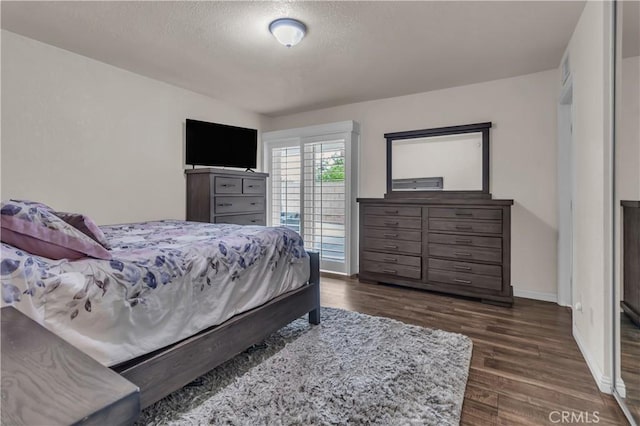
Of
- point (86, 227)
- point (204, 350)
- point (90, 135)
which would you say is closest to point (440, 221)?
point (204, 350)

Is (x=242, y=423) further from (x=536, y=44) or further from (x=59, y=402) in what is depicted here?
(x=536, y=44)

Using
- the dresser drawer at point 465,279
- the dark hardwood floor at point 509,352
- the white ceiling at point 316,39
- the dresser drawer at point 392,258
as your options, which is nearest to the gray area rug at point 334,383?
the dark hardwood floor at point 509,352

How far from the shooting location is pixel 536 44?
2.71 m

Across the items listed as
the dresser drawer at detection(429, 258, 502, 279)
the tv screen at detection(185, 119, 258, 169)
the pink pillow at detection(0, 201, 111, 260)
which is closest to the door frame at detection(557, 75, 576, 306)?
the dresser drawer at detection(429, 258, 502, 279)

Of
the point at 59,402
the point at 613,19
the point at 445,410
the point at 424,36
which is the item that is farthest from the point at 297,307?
the point at 613,19

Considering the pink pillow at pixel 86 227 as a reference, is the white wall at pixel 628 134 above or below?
above

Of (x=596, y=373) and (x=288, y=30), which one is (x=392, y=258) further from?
(x=288, y=30)

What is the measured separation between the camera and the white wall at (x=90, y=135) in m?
2.63

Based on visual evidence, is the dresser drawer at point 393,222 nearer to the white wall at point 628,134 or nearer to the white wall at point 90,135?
the white wall at point 628,134

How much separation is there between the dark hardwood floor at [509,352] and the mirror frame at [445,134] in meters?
1.17

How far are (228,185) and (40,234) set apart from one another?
104 inches

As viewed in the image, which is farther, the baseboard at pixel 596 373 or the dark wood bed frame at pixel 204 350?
the baseboard at pixel 596 373

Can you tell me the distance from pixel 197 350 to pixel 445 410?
1.26 m

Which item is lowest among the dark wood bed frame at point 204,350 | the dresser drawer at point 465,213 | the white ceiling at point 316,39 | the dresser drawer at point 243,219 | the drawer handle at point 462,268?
the dark wood bed frame at point 204,350
